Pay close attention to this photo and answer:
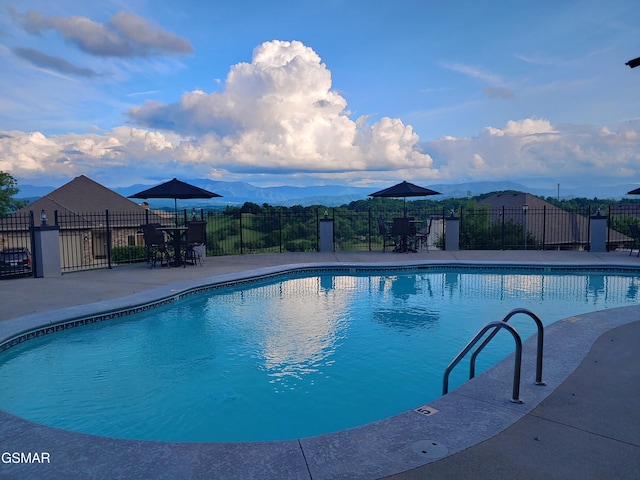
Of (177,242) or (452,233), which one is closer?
(177,242)

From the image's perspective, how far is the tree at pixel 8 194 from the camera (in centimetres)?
4640

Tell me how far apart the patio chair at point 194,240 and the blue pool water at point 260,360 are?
327 cm

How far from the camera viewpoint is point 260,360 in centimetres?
588

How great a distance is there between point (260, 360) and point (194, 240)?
7.71 meters

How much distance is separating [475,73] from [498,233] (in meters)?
12.8

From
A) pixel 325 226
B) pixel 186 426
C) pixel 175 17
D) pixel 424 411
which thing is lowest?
pixel 186 426

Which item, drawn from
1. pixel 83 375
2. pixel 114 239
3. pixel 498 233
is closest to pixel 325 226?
pixel 83 375

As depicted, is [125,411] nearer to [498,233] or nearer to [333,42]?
[333,42]

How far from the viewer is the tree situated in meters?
46.4

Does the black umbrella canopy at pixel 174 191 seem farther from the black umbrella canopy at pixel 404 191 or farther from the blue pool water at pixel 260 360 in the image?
the black umbrella canopy at pixel 404 191

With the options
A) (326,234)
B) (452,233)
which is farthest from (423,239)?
(326,234)

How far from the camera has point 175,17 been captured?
14.4 meters

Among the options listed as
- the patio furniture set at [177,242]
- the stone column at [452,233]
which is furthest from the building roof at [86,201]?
the stone column at [452,233]

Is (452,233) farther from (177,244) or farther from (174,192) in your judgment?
(174,192)
